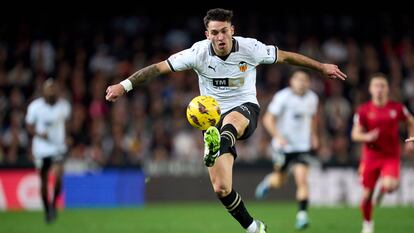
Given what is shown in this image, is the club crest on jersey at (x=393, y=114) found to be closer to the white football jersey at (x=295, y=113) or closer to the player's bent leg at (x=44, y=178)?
the white football jersey at (x=295, y=113)

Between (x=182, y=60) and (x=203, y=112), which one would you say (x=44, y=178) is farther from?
(x=203, y=112)

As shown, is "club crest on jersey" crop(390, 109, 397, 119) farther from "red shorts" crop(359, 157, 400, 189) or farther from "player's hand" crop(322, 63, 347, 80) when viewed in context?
"player's hand" crop(322, 63, 347, 80)

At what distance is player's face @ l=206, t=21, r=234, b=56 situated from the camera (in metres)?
9.03

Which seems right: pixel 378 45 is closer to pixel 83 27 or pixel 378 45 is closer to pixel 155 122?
pixel 155 122

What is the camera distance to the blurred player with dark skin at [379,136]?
11.4 meters

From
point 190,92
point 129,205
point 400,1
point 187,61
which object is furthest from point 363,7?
point 187,61

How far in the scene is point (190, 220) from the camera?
46.6ft

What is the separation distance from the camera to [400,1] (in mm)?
25156

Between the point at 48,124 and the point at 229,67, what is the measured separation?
22.3ft

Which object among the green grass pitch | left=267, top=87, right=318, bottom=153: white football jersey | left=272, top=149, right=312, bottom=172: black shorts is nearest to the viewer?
the green grass pitch

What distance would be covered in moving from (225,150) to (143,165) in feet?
35.5

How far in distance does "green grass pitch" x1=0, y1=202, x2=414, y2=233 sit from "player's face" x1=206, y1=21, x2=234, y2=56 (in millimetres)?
3539

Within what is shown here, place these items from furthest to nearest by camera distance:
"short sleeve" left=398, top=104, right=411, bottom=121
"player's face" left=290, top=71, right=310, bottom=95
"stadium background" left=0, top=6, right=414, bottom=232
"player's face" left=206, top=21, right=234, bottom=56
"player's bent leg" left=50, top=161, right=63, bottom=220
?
"stadium background" left=0, top=6, right=414, bottom=232
"player's bent leg" left=50, top=161, right=63, bottom=220
"player's face" left=290, top=71, right=310, bottom=95
"short sleeve" left=398, top=104, right=411, bottom=121
"player's face" left=206, top=21, right=234, bottom=56

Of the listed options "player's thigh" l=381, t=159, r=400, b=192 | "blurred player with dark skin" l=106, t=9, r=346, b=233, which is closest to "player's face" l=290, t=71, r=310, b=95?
"player's thigh" l=381, t=159, r=400, b=192
